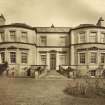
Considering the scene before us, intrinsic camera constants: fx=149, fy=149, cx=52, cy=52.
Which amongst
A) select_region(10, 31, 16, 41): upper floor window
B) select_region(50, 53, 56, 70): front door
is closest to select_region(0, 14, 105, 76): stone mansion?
select_region(10, 31, 16, 41): upper floor window

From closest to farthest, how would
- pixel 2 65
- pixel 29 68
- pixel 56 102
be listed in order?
pixel 56 102, pixel 2 65, pixel 29 68

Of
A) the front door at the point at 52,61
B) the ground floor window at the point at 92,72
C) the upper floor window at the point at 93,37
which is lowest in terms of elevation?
the ground floor window at the point at 92,72

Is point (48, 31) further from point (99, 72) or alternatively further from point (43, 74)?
point (99, 72)

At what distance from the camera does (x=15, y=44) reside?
2619cm

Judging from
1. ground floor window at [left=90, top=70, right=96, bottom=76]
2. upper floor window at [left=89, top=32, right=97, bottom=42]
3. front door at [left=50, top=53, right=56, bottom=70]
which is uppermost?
upper floor window at [left=89, top=32, right=97, bottom=42]

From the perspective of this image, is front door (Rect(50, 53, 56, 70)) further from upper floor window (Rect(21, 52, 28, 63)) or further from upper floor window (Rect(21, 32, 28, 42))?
upper floor window (Rect(21, 32, 28, 42))

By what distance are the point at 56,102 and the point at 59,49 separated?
2124 cm

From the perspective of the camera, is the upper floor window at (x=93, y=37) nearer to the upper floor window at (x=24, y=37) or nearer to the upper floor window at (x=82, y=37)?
the upper floor window at (x=82, y=37)

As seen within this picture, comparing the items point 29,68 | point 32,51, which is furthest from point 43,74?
point 32,51

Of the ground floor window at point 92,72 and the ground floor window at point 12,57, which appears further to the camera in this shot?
the ground floor window at point 92,72

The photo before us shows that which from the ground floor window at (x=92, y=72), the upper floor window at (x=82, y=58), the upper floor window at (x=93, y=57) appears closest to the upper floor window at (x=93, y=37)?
the upper floor window at (x=93, y=57)

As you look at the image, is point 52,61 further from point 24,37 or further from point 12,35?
point 12,35

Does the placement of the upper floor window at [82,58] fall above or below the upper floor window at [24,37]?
below

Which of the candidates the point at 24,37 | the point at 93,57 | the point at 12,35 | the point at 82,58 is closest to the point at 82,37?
the point at 82,58
